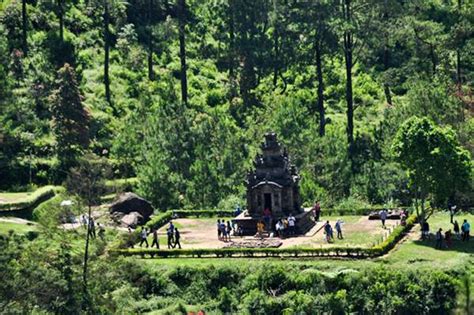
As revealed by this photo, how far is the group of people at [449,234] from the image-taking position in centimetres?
6034

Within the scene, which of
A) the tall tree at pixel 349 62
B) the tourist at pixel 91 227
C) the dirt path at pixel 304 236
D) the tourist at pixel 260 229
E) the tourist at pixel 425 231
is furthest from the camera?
the tall tree at pixel 349 62

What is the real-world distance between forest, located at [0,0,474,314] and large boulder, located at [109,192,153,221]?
10.9 ft

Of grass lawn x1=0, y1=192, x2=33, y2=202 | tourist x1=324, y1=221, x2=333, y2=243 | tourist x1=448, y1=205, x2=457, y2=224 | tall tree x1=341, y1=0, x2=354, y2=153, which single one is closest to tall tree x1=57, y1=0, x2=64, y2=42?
grass lawn x1=0, y1=192, x2=33, y2=202

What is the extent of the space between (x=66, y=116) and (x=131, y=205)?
13398mm

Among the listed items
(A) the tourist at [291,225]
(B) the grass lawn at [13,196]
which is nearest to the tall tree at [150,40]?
(B) the grass lawn at [13,196]

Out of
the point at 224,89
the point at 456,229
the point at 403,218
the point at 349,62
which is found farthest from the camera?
the point at 224,89

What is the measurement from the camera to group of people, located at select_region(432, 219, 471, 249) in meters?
60.3

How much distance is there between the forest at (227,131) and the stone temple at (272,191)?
17.4 feet

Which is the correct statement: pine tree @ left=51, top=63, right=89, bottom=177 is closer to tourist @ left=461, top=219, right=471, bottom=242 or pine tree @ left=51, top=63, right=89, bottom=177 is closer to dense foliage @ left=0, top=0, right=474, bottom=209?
dense foliage @ left=0, top=0, right=474, bottom=209

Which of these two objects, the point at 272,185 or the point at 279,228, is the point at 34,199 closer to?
the point at 272,185

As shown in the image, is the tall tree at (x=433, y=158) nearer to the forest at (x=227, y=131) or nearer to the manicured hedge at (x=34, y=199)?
the forest at (x=227, y=131)

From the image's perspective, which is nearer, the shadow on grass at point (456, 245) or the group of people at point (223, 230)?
A: the shadow on grass at point (456, 245)

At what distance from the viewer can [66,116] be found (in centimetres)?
8206

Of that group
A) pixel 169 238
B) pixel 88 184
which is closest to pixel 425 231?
pixel 169 238
